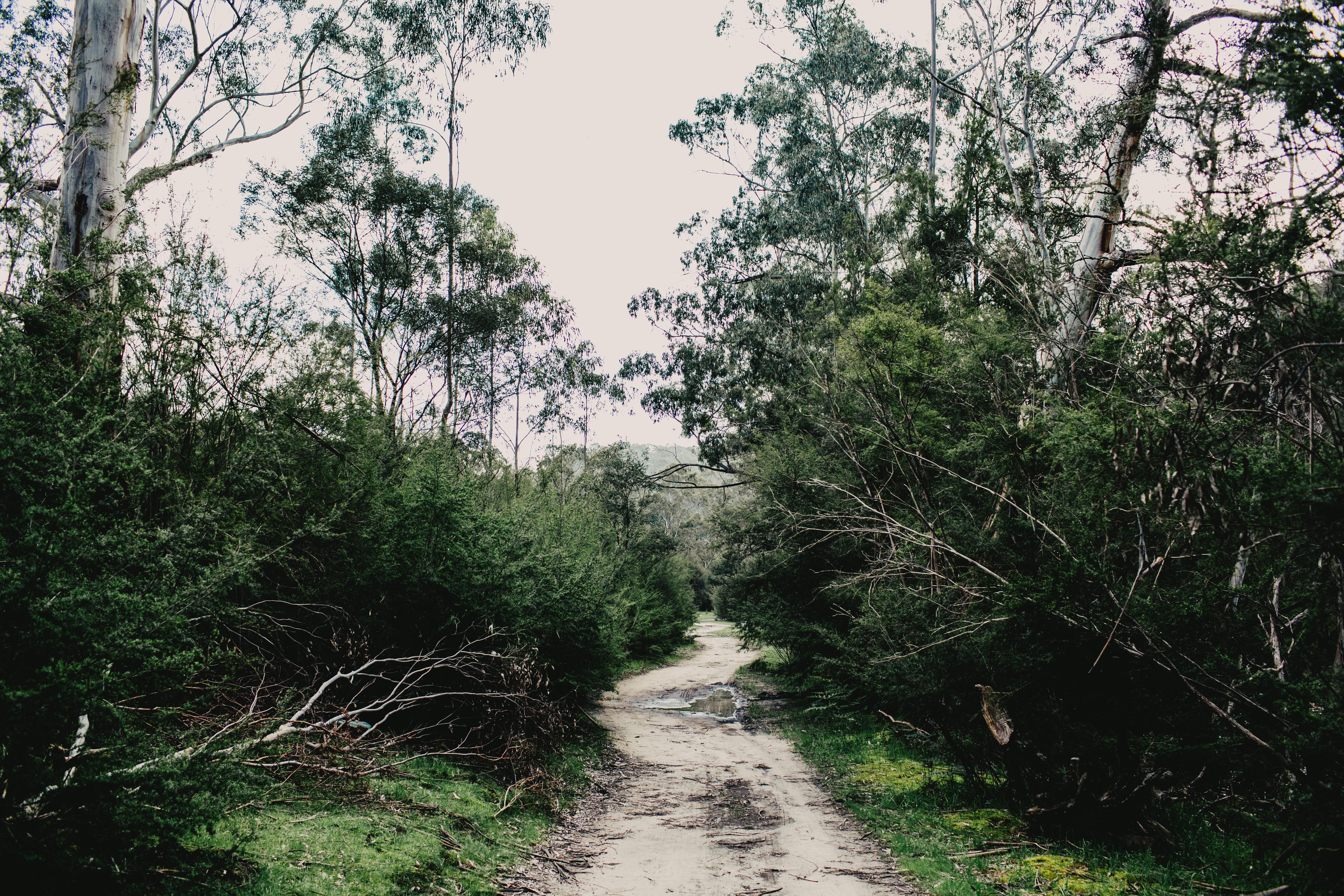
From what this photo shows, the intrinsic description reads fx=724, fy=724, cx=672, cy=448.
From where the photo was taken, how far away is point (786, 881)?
5.90 metres

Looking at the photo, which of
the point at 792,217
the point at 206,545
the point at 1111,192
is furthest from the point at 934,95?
the point at 206,545

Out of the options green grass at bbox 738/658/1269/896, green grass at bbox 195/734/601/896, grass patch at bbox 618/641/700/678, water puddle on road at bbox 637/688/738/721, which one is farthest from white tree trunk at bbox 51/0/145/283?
grass patch at bbox 618/641/700/678

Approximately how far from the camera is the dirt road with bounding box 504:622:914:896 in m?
5.90

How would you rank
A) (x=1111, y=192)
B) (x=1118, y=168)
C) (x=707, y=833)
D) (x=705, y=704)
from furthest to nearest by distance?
(x=705, y=704) < (x=1118, y=168) < (x=1111, y=192) < (x=707, y=833)

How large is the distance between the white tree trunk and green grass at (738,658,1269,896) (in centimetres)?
1000

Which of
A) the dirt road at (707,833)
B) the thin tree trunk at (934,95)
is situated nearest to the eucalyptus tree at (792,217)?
the thin tree trunk at (934,95)

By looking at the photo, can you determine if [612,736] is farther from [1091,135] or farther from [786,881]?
[1091,135]

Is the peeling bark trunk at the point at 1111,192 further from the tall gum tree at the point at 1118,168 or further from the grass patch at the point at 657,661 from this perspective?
the grass patch at the point at 657,661

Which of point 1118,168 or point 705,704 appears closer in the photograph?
point 1118,168

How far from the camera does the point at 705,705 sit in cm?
1784

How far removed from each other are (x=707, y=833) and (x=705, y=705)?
1077 cm

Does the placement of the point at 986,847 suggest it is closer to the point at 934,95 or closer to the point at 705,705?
the point at 705,705

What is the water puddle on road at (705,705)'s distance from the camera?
16.5 m

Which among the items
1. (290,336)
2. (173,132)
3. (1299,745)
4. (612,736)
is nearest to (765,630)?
(612,736)
